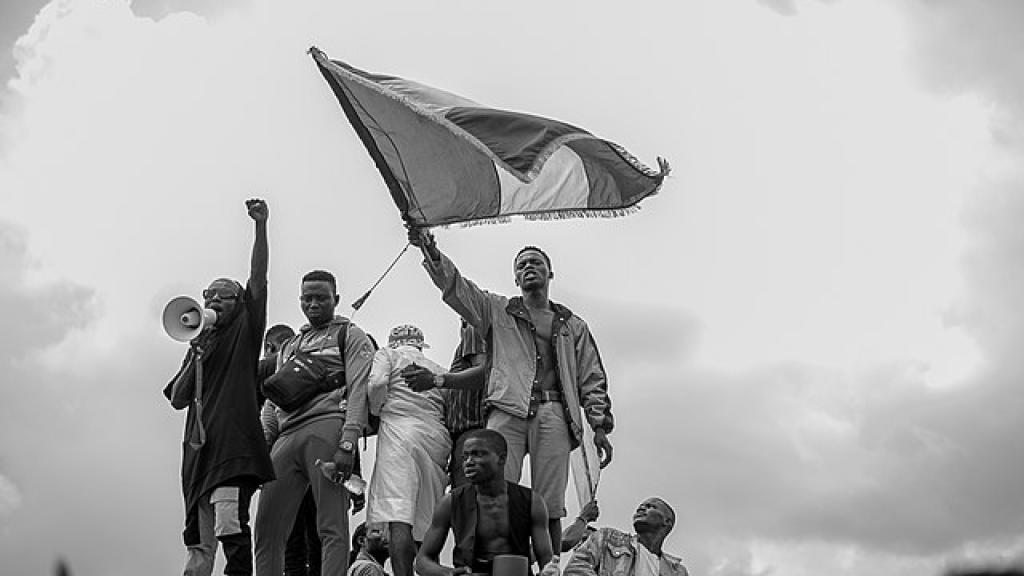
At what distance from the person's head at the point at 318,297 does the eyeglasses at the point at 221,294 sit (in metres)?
0.57

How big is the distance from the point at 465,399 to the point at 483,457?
1410mm

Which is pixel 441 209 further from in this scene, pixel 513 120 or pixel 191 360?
pixel 191 360

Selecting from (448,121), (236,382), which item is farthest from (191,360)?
(448,121)

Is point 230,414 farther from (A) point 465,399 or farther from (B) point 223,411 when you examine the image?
(A) point 465,399

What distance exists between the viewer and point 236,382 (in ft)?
28.5

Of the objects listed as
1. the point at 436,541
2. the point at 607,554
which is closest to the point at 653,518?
the point at 607,554

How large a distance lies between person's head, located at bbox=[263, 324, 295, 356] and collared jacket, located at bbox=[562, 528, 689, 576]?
2.89 m

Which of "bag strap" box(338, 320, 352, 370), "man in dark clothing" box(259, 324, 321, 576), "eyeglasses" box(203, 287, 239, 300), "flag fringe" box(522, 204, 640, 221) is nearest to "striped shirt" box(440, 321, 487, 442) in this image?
"bag strap" box(338, 320, 352, 370)

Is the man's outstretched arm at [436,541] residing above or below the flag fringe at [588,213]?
below

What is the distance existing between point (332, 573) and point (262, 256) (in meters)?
2.09

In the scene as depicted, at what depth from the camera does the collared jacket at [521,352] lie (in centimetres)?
897

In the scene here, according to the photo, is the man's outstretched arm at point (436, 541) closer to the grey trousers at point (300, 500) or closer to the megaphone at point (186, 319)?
the grey trousers at point (300, 500)

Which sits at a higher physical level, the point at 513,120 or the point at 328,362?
the point at 513,120

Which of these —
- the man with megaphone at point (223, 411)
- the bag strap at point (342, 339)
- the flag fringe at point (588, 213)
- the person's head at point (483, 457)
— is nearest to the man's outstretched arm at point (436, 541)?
the person's head at point (483, 457)
